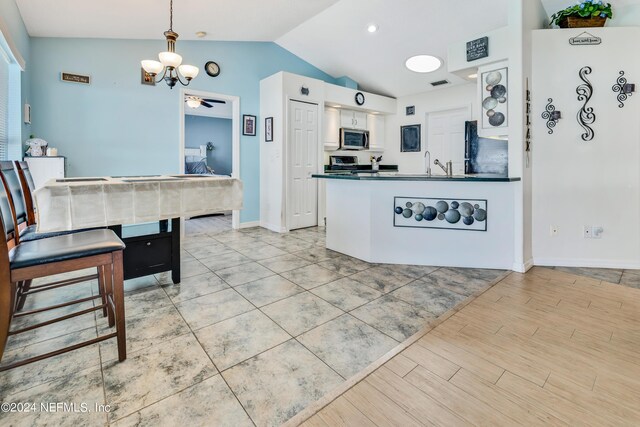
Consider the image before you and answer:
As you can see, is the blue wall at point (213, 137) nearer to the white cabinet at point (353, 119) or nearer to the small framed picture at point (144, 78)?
the white cabinet at point (353, 119)

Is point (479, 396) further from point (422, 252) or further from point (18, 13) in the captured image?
point (18, 13)

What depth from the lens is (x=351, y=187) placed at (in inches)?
143

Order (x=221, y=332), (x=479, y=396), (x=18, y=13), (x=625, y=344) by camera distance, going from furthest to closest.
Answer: (x=18, y=13)
(x=221, y=332)
(x=625, y=344)
(x=479, y=396)

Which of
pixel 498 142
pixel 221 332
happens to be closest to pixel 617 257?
pixel 498 142

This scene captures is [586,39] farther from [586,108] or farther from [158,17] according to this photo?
[158,17]

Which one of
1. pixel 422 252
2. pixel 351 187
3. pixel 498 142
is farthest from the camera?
pixel 498 142

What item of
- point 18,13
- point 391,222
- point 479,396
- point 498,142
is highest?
point 18,13

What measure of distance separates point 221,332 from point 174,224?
1.17m

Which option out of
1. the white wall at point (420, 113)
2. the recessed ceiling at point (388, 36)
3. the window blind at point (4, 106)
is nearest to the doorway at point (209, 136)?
the recessed ceiling at point (388, 36)

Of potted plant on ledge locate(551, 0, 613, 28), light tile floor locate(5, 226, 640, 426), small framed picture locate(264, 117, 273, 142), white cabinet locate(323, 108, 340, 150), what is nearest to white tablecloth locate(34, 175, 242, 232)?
light tile floor locate(5, 226, 640, 426)

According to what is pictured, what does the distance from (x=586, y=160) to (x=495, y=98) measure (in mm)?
1103

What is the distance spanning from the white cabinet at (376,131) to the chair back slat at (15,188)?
548 centimetres

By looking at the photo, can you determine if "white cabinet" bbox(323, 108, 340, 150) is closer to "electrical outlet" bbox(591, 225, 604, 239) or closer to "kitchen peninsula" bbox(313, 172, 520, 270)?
"kitchen peninsula" bbox(313, 172, 520, 270)

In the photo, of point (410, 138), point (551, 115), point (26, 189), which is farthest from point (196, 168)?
point (551, 115)
